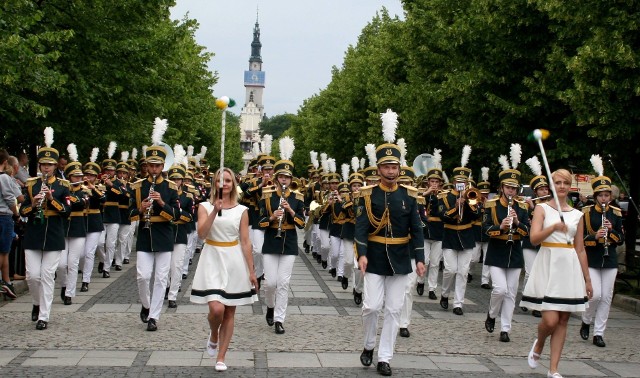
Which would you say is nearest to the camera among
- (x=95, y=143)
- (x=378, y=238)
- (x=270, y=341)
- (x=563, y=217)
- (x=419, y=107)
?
(x=563, y=217)

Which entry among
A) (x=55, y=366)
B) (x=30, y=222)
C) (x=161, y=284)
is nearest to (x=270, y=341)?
(x=161, y=284)

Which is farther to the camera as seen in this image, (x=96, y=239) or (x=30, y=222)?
(x=96, y=239)

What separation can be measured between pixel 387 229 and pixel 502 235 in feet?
11.4

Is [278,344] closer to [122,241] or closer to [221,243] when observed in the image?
[221,243]

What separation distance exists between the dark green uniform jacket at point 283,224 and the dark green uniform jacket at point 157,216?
126cm

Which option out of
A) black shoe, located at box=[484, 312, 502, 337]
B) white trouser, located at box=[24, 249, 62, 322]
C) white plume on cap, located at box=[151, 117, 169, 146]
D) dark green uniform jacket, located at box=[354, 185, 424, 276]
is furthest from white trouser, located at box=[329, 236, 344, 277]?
dark green uniform jacket, located at box=[354, 185, 424, 276]

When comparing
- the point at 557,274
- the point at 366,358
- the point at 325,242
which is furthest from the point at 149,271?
the point at 325,242

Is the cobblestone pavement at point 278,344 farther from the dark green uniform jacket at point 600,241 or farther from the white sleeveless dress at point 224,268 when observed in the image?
the dark green uniform jacket at point 600,241

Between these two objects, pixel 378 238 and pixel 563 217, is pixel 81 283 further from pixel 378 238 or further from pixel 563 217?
pixel 563 217

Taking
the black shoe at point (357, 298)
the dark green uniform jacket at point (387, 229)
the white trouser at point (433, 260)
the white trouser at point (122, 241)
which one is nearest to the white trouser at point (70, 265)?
the black shoe at point (357, 298)

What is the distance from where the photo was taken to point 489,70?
77.4 feet

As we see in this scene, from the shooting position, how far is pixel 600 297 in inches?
487

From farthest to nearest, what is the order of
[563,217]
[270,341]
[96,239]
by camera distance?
[96,239]
[270,341]
[563,217]

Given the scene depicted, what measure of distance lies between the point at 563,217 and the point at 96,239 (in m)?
9.55
